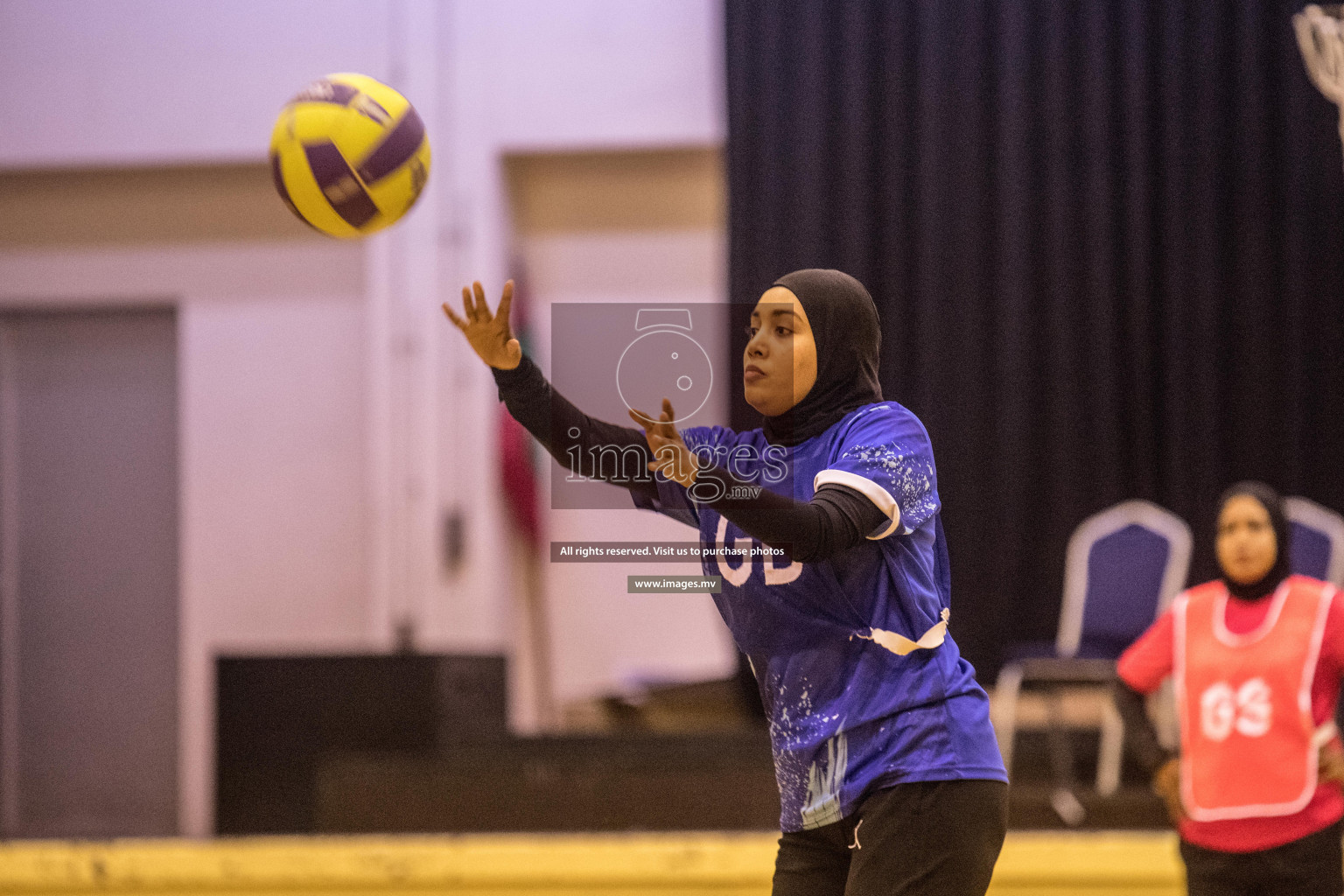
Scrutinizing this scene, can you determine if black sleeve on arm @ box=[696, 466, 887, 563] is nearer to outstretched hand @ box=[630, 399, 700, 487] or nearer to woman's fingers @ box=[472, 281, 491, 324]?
outstretched hand @ box=[630, 399, 700, 487]

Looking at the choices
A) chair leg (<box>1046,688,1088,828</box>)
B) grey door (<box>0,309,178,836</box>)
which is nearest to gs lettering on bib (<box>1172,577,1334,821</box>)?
chair leg (<box>1046,688,1088,828</box>)

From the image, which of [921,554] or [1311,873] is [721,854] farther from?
[921,554]

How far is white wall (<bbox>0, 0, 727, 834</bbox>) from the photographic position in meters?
6.36

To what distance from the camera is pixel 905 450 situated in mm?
1736

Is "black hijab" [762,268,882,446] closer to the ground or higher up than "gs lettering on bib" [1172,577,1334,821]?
higher up

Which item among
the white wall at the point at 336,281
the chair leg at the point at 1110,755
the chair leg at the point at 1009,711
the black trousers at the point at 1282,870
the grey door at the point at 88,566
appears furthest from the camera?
the grey door at the point at 88,566

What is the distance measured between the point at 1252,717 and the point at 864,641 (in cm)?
157

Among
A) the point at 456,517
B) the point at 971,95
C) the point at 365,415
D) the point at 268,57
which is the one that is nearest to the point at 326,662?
the point at 456,517

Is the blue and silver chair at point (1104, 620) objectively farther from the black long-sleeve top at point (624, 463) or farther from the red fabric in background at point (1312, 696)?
the black long-sleeve top at point (624, 463)

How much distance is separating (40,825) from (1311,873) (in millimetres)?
6177

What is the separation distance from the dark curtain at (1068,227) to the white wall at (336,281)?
1.89ft

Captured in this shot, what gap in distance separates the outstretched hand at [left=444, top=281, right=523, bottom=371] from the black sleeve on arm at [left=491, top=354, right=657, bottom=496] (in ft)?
0.06

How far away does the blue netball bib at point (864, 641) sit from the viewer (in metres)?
1.75

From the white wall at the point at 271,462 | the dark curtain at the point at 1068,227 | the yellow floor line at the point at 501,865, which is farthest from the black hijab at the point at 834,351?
the white wall at the point at 271,462
